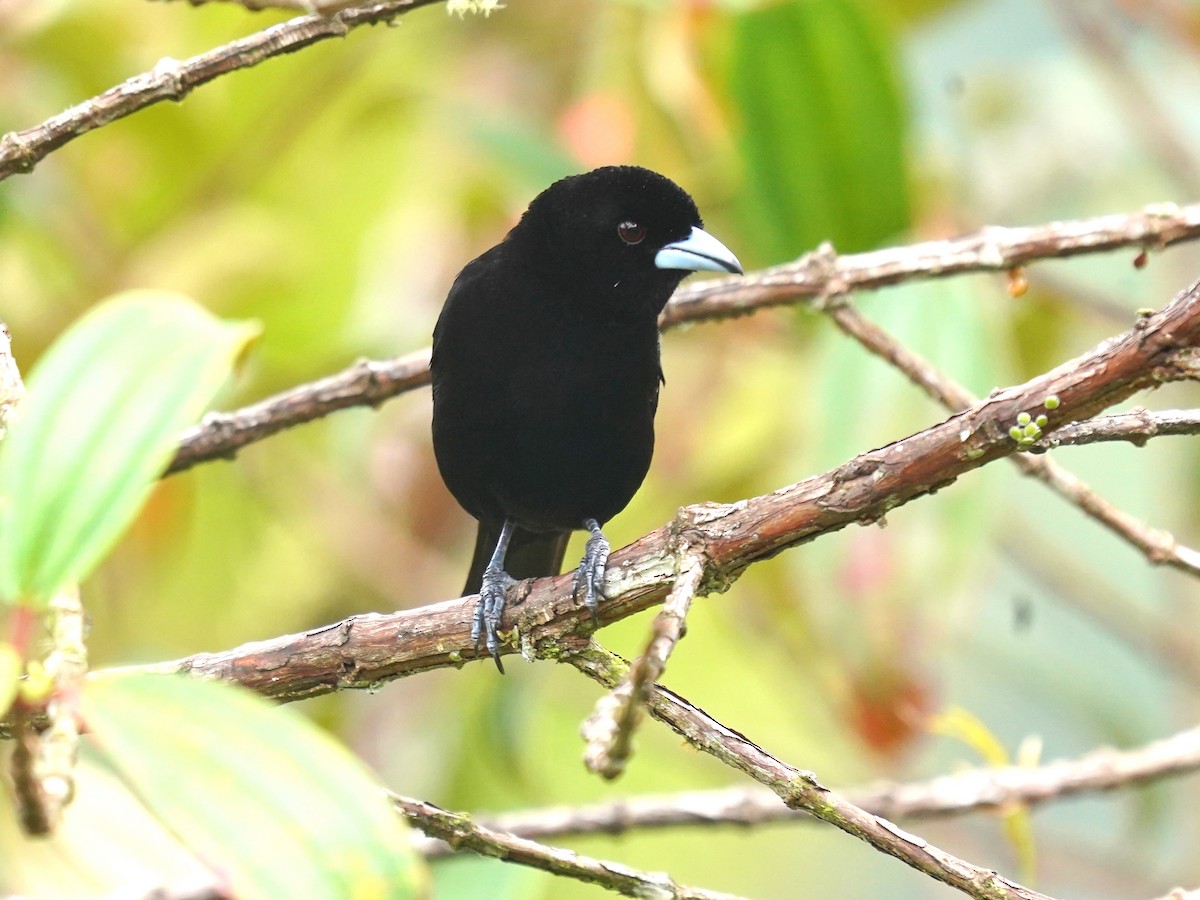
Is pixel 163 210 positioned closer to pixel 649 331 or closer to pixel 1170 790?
pixel 649 331

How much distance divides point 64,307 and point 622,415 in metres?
2.11

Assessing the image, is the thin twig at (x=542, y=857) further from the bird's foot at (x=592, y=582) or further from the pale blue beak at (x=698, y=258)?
the pale blue beak at (x=698, y=258)

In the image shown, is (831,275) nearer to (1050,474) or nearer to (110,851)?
(1050,474)

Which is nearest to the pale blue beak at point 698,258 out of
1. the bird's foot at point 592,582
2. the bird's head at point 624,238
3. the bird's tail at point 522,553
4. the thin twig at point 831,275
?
the bird's head at point 624,238

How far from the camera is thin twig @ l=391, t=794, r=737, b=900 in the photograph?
72.1 inches

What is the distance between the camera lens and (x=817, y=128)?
362 cm

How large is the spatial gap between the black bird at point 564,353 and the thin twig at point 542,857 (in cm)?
75

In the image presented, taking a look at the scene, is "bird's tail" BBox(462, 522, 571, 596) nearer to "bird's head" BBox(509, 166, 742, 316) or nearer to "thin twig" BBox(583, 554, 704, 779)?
"bird's head" BBox(509, 166, 742, 316)

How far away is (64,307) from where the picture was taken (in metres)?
4.07

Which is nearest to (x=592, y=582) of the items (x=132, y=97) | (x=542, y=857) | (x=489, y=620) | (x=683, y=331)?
(x=489, y=620)

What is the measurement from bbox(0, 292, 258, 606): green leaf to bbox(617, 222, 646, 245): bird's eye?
1.68m

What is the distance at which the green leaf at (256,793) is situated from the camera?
107 cm

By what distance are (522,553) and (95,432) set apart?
2.04m

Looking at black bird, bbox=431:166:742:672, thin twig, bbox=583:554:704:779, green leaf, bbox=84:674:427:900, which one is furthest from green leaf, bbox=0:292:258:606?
black bird, bbox=431:166:742:672
